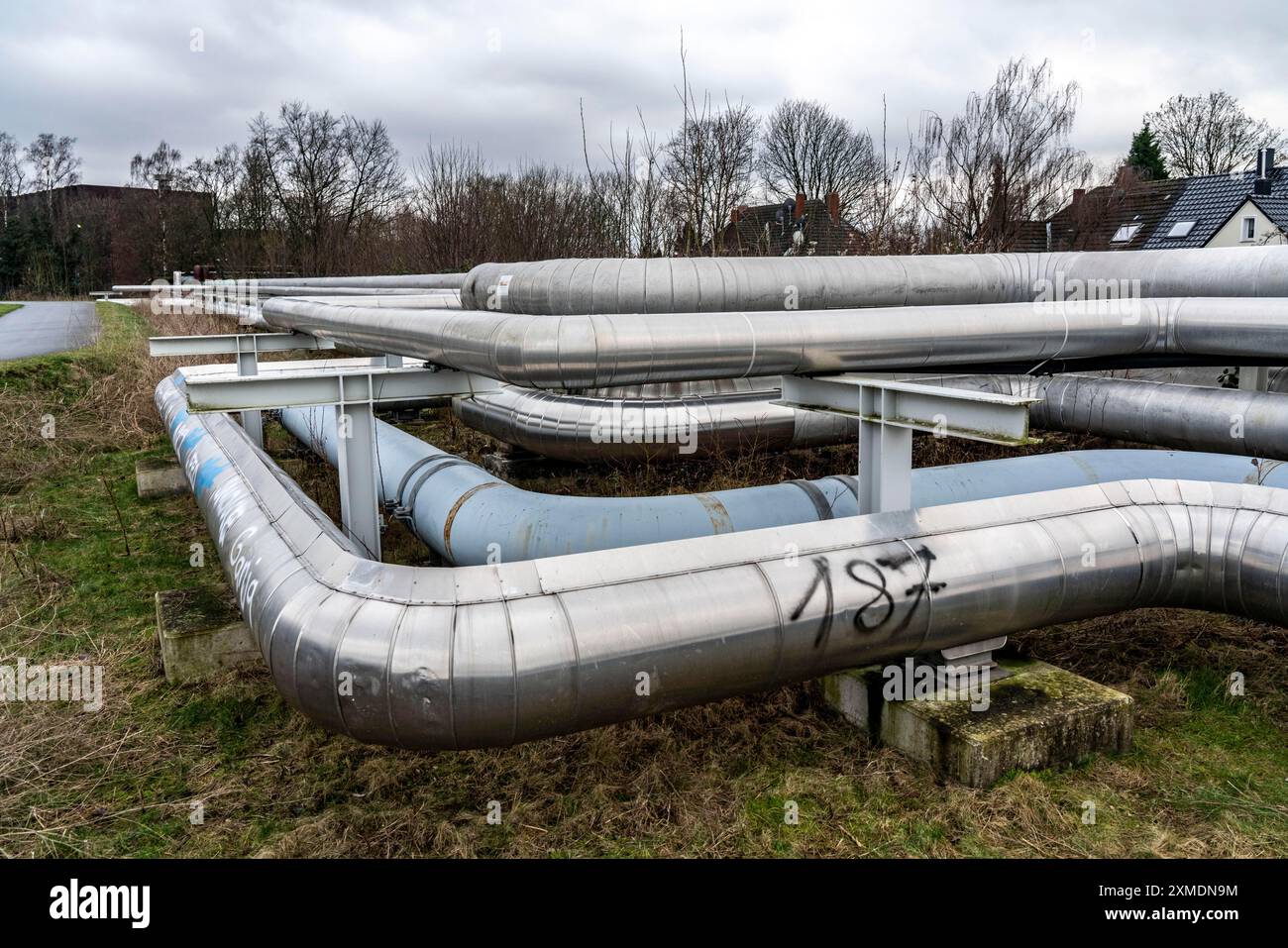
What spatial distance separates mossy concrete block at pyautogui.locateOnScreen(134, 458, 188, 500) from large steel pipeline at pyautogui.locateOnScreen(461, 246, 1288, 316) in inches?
196

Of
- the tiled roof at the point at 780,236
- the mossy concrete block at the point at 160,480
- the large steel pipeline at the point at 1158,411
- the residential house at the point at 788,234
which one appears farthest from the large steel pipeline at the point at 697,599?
the tiled roof at the point at 780,236

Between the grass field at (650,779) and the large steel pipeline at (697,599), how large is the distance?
1.91 ft

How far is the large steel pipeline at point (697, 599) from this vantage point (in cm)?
320

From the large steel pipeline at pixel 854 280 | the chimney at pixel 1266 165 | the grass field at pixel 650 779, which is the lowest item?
the grass field at pixel 650 779

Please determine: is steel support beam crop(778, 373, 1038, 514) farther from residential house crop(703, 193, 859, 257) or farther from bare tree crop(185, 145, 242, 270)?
bare tree crop(185, 145, 242, 270)

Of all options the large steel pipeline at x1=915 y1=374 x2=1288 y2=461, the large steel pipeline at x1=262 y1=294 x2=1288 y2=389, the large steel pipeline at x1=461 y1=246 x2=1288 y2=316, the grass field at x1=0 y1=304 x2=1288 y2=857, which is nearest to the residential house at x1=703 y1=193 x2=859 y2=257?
the large steel pipeline at x1=915 y1=374 x2=1288 y2=461

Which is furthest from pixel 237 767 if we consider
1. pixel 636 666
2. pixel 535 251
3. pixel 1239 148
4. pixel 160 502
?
pixel 1239 148

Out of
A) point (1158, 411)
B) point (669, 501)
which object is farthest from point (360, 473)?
point (1158, 411)

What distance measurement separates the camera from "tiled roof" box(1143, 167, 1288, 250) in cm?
2686

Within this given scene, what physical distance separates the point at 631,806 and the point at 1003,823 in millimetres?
1455

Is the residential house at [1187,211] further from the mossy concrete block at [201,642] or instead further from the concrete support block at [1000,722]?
the mossy concrete block at [201,642]

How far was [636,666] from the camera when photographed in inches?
133

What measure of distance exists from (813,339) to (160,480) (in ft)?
24.7

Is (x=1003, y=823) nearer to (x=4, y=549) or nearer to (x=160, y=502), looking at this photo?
(x=4, y=549)
